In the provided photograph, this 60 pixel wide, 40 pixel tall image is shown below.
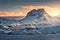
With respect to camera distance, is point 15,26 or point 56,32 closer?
point 15,26

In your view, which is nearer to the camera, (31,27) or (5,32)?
(31,27)

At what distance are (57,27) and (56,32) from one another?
143cm

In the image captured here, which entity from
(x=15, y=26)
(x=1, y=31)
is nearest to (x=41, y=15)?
(x=1, y=31)

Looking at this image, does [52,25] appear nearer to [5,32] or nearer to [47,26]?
[47,26]

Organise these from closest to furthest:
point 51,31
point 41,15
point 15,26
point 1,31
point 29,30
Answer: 1. point 15,26
2. point 1,31
3. point 29,30
4. point 51,31
5. point 41,15

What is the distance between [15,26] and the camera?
44531 mm

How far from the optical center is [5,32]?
56344mm

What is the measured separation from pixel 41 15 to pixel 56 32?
491 inches

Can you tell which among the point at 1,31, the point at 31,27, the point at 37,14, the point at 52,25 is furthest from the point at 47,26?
the point at 37,14

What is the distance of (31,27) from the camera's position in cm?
5112

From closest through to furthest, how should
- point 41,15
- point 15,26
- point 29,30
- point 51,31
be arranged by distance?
point 15,26 → point 29,30 → point 51,31 → point 41,15

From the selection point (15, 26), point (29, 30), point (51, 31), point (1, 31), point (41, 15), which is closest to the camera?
point (15, 26)

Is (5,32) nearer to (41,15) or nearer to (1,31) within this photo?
(1,31)

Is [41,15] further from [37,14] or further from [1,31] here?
[1,31]
